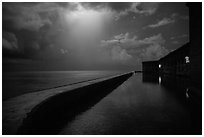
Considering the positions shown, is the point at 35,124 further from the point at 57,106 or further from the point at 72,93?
the point at 72,93

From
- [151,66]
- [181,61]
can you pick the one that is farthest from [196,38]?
[151,66]

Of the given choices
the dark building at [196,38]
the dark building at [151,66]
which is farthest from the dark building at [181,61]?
the dark building at [151,66]

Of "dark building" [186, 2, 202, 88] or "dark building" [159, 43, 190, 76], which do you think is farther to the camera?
"dark building" [159, 43, 190, 76]

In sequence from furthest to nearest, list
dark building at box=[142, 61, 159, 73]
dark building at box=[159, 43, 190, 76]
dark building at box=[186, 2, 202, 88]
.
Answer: dark building at box=[142, 61, 159, 73]
dark building at box=[159, 43, 190, 76]
dark building at box=[186, 2, 202, 88]

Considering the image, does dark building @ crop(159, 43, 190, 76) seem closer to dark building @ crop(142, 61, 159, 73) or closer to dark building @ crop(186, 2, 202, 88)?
dark building @ crop(186, 2, 202, 88)

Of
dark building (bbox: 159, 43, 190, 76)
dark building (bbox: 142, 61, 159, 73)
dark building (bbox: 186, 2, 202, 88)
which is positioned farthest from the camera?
dark building (bbox: 142, 61, 159, 73)

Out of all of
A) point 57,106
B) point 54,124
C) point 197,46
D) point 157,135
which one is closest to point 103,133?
point 157,135

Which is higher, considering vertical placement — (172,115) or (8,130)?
(8,130)

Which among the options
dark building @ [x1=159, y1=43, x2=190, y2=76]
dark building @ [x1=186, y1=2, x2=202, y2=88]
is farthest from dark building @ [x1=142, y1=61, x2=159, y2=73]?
dark building @ [x1=186, y1=2, x2=202, y2=88]

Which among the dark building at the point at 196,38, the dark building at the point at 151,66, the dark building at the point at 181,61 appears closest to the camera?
the dark building at the point at 196,38

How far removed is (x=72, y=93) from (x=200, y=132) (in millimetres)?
6810

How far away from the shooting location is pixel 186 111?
5953 mm

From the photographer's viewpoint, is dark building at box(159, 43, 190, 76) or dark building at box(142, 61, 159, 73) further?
dark building at box(142, 61, 159, 73)

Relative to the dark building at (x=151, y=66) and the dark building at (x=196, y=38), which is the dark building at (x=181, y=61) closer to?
the dark building at (x=196, y=38)
